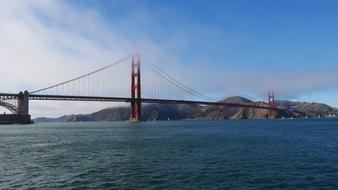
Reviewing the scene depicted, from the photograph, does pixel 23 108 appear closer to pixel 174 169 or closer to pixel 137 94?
pixel 137 94

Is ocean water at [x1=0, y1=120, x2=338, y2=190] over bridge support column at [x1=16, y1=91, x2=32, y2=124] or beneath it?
beneath

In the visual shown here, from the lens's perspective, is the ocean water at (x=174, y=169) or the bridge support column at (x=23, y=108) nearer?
the ocean water at (x=174, y=169)

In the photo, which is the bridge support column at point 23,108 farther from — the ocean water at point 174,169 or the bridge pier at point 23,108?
the ocean water at point 174,169

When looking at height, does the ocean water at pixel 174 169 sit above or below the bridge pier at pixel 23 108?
below

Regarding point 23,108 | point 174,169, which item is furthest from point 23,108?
point 174,169

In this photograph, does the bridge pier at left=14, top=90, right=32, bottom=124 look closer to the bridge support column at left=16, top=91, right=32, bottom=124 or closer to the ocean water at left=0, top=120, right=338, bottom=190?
the bridge support column at left=16, top=91, right=32, bottom=124

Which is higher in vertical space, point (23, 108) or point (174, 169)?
point (23, 108)

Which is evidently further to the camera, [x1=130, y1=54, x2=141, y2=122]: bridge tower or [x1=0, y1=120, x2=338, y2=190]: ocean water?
[x1=130, y1=54, x2=141, y2=122]: bridge tower

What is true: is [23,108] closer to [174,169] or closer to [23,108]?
[23,108]

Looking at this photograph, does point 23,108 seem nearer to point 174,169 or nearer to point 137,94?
point 137,94

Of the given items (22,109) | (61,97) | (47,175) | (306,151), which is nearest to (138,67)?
(61,97)

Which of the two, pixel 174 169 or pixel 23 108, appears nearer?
pixel 174 169

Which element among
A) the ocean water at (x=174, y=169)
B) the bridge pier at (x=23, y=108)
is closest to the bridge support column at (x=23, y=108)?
the bridge pier at (x=23, y=108)

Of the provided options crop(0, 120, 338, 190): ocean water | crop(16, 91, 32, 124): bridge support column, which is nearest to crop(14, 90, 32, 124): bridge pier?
crop(16, 91, 32, 124): bridge support column
